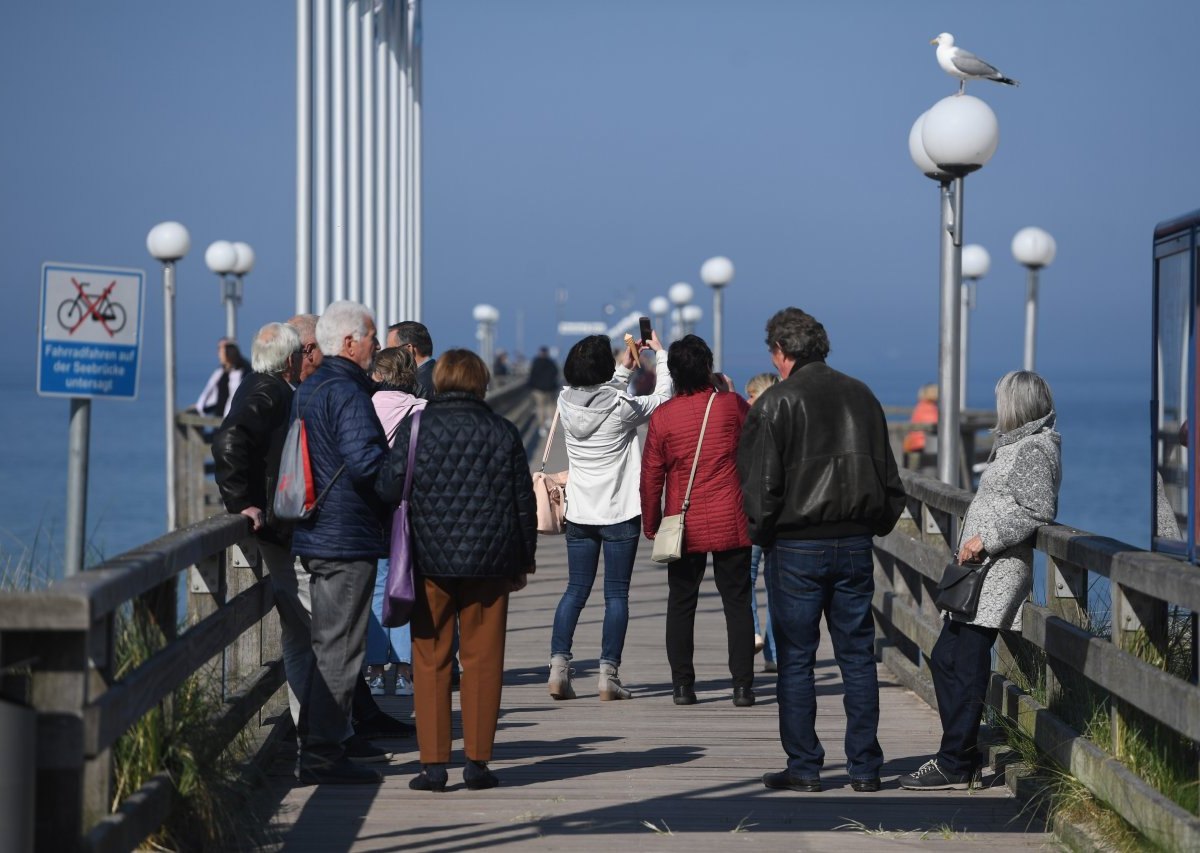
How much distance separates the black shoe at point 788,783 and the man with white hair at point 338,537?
1469mm

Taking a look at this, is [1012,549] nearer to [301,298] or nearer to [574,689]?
[574,689]

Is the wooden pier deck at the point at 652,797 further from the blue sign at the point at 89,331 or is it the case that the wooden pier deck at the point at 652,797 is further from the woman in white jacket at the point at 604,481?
the blue sign at the point at 89,331

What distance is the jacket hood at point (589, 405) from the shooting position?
8852 millimetres

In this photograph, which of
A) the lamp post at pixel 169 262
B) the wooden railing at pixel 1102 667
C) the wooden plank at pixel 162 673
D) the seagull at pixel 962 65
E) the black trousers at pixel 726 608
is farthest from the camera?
the lamp post at pixel 169 262

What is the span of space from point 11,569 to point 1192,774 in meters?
3.89

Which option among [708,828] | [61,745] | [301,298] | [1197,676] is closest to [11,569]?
[61,745]

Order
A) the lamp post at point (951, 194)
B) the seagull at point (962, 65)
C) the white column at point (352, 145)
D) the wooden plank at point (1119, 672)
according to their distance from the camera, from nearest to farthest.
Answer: the wooden plank at point (1119, 672) → the lamp post at point (951, 194) → the seagull at point (962, 65) → the white column at point (352, 145)

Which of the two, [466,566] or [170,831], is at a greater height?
[466,566]

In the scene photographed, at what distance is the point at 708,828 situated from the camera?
6.15 meters

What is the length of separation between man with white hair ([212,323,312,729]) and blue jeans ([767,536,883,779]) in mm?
1838

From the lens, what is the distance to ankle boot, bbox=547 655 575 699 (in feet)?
29.8

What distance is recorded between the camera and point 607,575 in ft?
29.5

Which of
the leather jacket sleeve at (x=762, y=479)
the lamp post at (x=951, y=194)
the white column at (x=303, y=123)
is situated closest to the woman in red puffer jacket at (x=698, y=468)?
the lamp post at (x=951, y=194)

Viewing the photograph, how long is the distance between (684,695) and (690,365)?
1654 millimetres
